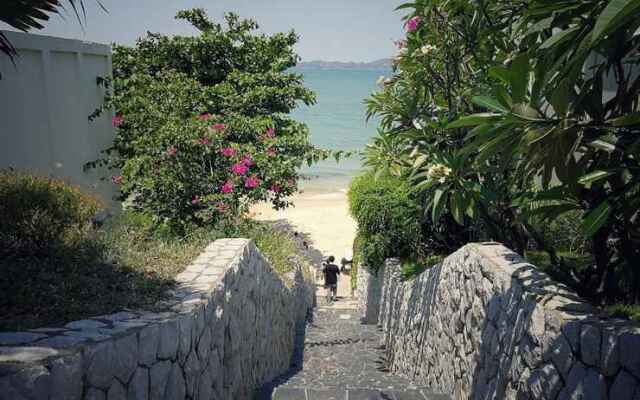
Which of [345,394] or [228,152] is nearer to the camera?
[345,394]

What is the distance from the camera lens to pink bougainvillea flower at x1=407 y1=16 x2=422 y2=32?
678 centimetres

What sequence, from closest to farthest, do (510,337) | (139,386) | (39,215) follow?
(139,386) → (510,337) → (39,215)

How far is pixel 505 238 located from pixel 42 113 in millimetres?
7896

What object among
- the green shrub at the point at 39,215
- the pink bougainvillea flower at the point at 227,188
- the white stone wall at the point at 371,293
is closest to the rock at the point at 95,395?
the green shrub at the point at 39,215

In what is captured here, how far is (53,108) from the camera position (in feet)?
31.2

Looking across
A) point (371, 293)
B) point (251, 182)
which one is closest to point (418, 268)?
point (251, 182)

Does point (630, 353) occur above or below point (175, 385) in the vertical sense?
above

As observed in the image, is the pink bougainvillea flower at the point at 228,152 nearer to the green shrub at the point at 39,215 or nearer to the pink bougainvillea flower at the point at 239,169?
the pink bougainvillea flower at the point at 239,169

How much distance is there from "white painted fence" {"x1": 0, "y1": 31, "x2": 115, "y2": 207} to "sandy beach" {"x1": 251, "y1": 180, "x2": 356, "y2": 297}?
10.4m

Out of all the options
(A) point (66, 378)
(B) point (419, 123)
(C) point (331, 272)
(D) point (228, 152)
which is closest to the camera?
(A) point (66, 378)

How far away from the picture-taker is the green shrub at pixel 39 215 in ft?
16.0

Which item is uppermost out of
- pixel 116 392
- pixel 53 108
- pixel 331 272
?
pixel 53 108

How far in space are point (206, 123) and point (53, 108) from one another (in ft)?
9.08

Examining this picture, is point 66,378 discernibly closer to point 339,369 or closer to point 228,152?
point 339,369
